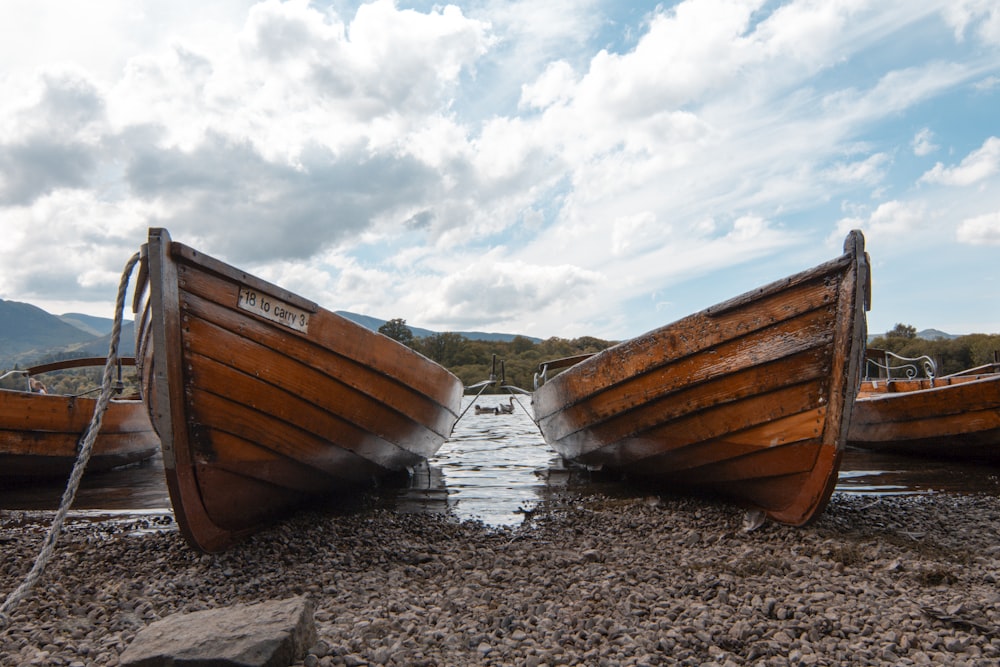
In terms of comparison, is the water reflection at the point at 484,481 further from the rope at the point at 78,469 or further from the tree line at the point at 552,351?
the tree line at the point at 552,351

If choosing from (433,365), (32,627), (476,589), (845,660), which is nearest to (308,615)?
(476,589)

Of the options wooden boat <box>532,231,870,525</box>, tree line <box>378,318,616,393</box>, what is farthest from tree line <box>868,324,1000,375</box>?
wooden boat <box>532,231,870,525</box>

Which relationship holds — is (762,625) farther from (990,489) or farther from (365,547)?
(990,489)

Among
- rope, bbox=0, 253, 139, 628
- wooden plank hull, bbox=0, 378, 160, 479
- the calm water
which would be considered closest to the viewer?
rope, bbox=0, 253, 139, 628

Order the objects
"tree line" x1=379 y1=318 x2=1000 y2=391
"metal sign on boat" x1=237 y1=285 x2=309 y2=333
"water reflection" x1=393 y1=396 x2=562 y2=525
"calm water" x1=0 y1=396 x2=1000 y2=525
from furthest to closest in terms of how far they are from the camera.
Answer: "tree line" x1=379 y1=318 x2=1000 y2=391 < "calm water" x1=0 y1=396 x2=1000 y2=525 < "water reflection" x1=393 y1=396 x2=562 y2=525 < "metal sign on boat" x1=237 y1=285 x2=309 y2=333

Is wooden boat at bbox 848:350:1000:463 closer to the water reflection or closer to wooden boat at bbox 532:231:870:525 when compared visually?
wooden boat at bbox 532:231:870:525

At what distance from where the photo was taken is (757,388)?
5305 millimetres

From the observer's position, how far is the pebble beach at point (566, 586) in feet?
10.3

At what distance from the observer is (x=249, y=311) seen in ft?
16.1

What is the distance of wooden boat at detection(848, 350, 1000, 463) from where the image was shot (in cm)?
890

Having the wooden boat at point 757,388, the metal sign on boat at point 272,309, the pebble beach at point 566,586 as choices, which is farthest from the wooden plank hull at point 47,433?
the wooden boat at point 757,388

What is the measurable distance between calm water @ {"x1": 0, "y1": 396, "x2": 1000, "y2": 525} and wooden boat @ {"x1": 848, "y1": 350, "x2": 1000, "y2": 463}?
0.89 feet

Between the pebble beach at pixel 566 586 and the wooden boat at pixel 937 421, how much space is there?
3111mm

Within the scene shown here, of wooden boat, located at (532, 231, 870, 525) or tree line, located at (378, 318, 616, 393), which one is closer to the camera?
wooden boat, located at (532, 231, 870, 525)
